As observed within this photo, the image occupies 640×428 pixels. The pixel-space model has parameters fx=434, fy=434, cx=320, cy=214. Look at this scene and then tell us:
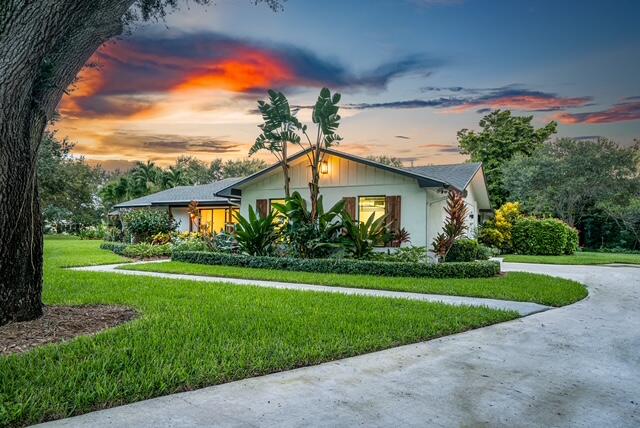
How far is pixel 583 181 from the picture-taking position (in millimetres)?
23797

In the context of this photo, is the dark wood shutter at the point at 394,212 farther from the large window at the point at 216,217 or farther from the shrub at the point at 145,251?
the large window at the point at 216,217

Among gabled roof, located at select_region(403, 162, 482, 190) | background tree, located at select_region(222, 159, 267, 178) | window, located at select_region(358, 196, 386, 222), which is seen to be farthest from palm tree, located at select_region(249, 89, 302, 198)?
background tree, located at select_region(222, 159, 267, 178)

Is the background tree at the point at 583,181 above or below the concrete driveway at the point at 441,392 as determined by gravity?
above

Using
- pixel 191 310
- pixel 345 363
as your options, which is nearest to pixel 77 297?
pixel 191 310

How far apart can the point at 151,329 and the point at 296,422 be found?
2.60 meters

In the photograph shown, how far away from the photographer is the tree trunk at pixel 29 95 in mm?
4043

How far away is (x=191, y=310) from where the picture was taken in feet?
18.8

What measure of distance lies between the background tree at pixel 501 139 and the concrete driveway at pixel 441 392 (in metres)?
28.0

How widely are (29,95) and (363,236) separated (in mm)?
8259

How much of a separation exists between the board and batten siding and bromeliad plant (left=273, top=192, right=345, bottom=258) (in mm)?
2218

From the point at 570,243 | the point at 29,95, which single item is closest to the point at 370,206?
the point at 29,95

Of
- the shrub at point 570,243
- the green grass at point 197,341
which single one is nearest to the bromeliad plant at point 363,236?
the green grass at point 197,341

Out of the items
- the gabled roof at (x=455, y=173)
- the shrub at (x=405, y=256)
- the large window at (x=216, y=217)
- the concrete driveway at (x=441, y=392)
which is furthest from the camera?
the large window at (x=216, y=217)

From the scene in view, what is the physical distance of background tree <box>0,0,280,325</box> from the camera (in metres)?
4.04
